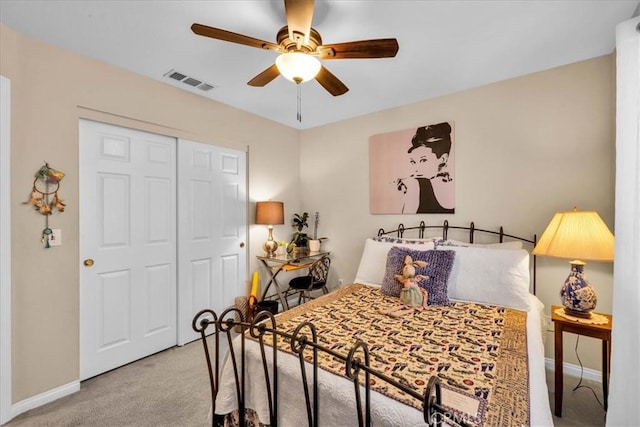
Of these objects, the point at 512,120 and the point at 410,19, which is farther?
the point at 512,120

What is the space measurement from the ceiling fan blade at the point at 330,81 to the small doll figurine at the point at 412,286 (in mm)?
1380

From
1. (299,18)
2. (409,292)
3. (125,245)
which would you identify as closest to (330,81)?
(299,18)

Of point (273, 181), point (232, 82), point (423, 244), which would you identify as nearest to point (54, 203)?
point (232, 82)

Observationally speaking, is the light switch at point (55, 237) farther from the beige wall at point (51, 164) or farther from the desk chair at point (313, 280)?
the desk chair at point (313, 280)

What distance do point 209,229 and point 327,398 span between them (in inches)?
93.2

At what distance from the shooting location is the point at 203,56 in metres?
2.23

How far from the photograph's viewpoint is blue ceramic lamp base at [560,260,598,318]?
1.86 metres

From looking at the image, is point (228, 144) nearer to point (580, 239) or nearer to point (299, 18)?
point (299, 18)

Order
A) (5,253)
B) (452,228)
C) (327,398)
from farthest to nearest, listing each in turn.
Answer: (452,228) < (5,253) < (327,398)

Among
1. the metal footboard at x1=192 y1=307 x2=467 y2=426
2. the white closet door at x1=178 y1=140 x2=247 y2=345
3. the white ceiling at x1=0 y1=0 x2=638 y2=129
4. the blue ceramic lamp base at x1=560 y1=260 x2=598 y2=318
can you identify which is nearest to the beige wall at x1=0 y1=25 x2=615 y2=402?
the white ceiling at x1=0 y1=0 x2=638 y2=129

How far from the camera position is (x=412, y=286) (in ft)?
6.94

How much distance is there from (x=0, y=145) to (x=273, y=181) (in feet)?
7.89

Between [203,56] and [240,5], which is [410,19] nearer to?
[240,5]

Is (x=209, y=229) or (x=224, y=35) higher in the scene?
(x=224, y=35)
